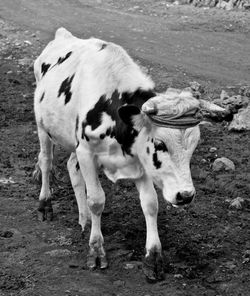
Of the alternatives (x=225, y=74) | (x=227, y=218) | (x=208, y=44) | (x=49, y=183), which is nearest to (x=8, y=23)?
(x=208, y=44)

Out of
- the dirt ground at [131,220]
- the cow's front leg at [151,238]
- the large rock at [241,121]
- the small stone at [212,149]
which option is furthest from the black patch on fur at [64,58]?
the large rock at [241,121]

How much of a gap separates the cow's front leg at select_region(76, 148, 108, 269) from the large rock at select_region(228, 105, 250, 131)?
12.8 feet

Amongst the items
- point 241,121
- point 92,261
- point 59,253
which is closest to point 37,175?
point 59,253

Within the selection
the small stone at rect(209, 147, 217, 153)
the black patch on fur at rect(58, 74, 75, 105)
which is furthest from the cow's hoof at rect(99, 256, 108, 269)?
the small stone at rect(209, 147, 217, 153)

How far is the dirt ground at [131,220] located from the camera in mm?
5801

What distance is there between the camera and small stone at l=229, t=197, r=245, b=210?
23.8ft

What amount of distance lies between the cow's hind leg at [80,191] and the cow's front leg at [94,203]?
638mm

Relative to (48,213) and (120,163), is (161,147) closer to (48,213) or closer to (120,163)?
(120,163)

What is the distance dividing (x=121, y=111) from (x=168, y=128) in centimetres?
46

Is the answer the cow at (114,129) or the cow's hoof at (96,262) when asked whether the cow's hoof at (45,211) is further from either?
the cow's hoof at (96,262)

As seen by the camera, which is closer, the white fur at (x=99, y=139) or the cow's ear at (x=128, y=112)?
the white fur at (x=99, y=139)

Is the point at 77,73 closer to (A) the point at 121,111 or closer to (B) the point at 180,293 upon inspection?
(A) the point at 121,111

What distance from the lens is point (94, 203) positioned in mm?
6211

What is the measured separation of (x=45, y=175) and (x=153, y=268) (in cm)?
209
